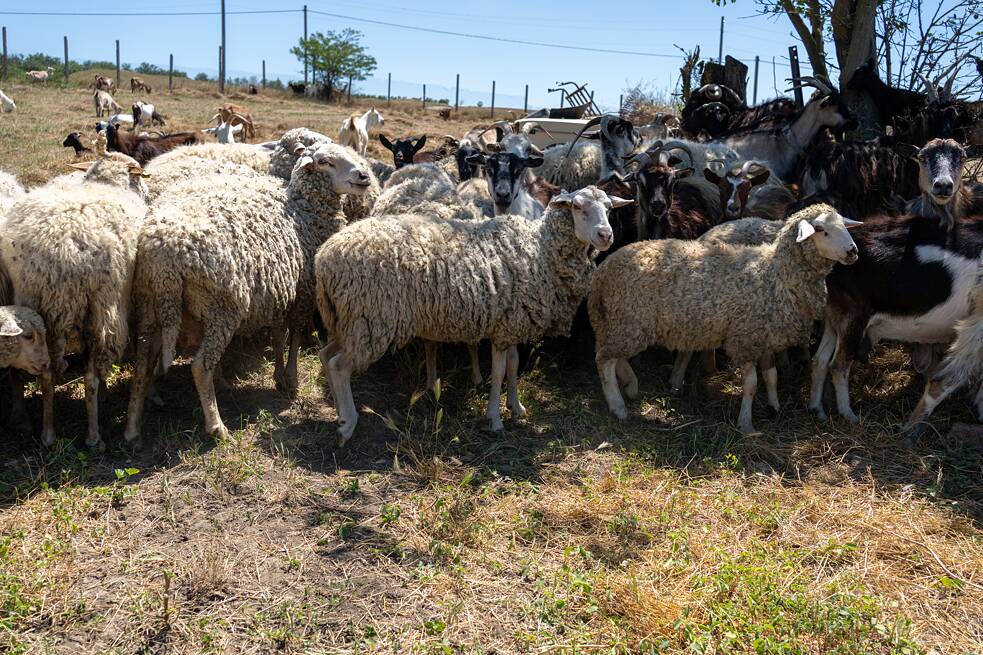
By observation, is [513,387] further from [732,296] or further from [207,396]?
[207,396]

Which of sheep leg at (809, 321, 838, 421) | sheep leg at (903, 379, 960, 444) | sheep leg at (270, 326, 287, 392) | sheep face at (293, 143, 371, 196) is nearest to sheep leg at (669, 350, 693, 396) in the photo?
sheep leg at (809, 321, 838, 421)

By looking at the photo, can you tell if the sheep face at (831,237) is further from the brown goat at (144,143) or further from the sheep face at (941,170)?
the brown goat at (144,143)

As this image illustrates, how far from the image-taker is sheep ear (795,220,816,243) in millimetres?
5449

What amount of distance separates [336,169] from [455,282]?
1505 millimetres

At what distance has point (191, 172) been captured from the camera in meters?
7.02

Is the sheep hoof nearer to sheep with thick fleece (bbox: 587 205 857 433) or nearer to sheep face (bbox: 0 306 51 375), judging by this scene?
sheep face (bbox: 0 306 51 375)

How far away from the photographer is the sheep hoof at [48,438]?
4863mm

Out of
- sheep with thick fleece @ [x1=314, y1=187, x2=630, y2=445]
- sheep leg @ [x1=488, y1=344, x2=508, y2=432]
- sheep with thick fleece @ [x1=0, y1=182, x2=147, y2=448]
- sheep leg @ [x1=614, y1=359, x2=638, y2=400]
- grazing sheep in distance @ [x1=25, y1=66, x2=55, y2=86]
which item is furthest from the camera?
grazing sheep in distance @ [x1=25, y1=66, x2=55, y2=86]

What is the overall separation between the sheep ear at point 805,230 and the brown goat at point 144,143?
26.8ft

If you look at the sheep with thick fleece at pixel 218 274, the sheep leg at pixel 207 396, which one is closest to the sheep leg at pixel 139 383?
the sheep with thick fleece at pixel 218 274

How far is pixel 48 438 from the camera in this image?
4.88 meters

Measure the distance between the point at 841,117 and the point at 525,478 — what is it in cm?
649

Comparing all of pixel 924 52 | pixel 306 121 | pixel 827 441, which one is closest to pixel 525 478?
pixel 827 441

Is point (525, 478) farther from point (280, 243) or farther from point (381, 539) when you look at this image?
point (280, 243)
